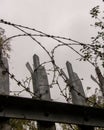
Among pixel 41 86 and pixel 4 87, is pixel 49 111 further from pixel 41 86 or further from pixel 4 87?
pixel 4 87

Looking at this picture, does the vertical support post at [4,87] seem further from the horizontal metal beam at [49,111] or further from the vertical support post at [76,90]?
the vertical support post at [76,90]

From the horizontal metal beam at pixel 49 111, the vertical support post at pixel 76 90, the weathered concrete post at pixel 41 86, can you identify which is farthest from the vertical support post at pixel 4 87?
the vertical support post at pixel 76 90

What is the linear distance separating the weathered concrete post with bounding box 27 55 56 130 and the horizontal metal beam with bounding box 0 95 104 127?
0.07 m

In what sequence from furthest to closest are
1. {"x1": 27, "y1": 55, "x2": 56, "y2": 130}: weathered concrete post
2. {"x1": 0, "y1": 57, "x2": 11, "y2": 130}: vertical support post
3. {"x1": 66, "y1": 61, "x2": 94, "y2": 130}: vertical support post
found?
{"x1": 66, "y1": 61, "x2": 94, "y2": 130}: vertical support post < {"x1": 27, "y1": 55, "x2": 56, "y2": 130}: weathered concrete post < {"x1": 0, "y1": 57, "x2": 11, "y2": 130}: vertical support post

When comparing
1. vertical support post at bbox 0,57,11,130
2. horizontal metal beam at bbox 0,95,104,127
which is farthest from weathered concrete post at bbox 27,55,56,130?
vertical support post at bbox 0,57,11,130

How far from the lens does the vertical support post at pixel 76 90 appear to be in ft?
10.6

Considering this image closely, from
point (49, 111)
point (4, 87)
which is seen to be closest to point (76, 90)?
point (49, 111)

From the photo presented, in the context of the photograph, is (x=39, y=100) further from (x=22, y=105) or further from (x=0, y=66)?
(x=0, y=66)

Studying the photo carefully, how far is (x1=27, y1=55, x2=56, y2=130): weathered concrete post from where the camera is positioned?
9.64 feet

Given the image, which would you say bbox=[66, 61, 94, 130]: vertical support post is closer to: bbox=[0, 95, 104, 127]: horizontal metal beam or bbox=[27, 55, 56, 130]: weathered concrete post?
bbox=[0, 95, 104, 127]: horizontal metal beam

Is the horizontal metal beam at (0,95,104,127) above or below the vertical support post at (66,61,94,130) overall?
below

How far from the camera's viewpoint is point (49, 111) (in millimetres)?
2996

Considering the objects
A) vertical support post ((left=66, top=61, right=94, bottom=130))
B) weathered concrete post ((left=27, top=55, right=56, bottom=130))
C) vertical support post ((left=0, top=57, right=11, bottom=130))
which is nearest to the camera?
vertical support post ((left=0, top=57, right=11, bottom=130))

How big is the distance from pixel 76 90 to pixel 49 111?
1.43 ft
